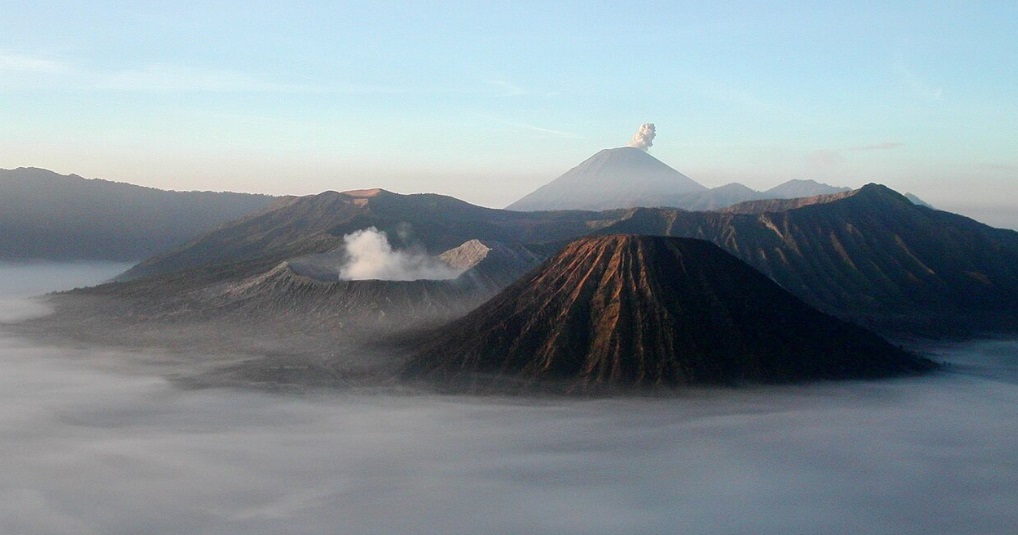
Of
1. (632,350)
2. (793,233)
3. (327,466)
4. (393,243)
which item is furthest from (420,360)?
(793,233)

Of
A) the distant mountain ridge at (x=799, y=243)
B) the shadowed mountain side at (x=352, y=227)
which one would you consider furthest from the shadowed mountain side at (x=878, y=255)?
the shadowed mountain side at (x=352, y=227)

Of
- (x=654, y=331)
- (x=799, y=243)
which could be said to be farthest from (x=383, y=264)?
(x=799, y=243)

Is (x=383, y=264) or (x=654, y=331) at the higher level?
(x=383, y=264)

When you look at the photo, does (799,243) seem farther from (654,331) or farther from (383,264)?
(654,331)

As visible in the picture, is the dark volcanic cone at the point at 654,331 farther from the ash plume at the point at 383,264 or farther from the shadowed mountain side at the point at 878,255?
the shadowed mountain side at the point at 878,255

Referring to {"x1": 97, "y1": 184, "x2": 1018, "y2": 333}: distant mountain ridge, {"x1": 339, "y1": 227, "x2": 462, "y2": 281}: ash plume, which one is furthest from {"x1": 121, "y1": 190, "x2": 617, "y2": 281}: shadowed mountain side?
{"x1": 339, "y1": 227, "x2": 462, "y2": 281}: ash plume

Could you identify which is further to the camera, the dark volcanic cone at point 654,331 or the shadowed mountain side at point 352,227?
the shadowed mountain side at point 352,227

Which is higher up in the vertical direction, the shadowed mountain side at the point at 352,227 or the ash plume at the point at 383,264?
the shadowed mountain side at the point at 352,227

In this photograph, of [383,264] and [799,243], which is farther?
[799,243]
